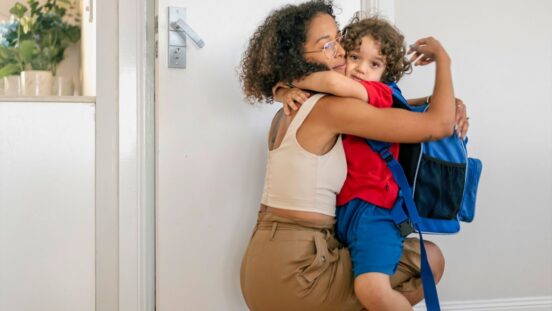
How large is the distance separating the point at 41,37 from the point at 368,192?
128 centimetres

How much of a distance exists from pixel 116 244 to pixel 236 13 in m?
0.90

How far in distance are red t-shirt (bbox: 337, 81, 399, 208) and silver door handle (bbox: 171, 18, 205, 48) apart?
27.7 inches

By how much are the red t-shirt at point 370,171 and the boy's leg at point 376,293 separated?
0.60 ft

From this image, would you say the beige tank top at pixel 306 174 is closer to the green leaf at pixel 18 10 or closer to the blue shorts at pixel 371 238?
the blue shorts at pixel 371 238

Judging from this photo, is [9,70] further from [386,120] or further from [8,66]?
[386,120]

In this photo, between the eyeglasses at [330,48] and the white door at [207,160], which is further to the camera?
the white door at [207,160]

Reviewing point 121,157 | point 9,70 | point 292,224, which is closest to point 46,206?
point 121,157

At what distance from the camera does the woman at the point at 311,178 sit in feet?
4.79

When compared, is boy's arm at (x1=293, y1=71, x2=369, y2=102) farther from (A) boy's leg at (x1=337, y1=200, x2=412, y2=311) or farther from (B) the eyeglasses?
(A) boy's leg at (x1=337, y1=200, x2=412, y2=311)

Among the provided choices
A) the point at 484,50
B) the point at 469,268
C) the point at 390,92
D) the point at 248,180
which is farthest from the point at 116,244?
the point at 484,50

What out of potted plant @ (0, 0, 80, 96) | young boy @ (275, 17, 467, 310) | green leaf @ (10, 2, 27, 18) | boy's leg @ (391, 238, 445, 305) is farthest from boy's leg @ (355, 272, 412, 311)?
green leaf @ (10, 2, 27, 18)

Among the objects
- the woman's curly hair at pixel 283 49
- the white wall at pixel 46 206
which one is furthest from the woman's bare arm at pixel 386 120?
the white wall at pixel 46 206

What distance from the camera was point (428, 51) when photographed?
65.8 inches

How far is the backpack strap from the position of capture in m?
1.46
